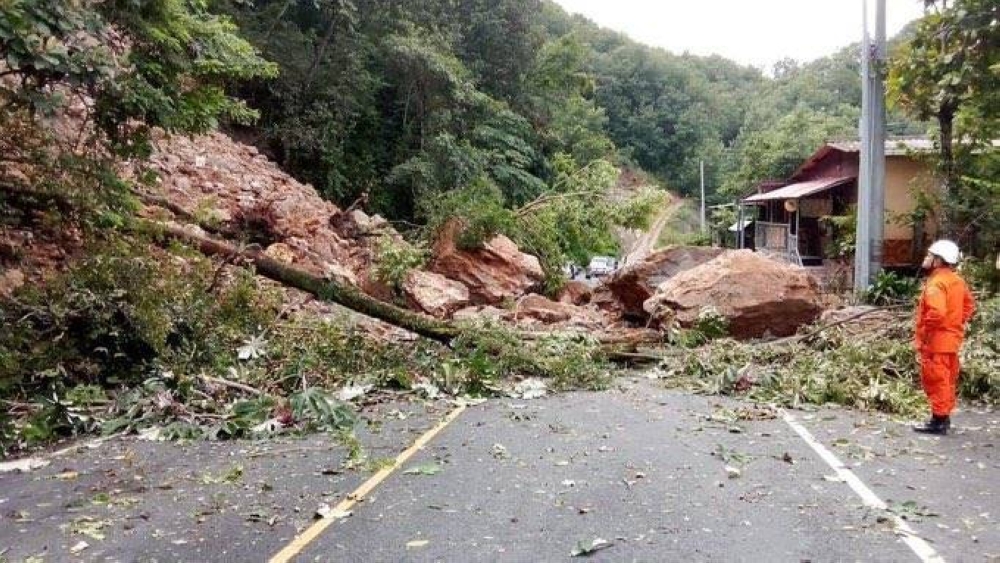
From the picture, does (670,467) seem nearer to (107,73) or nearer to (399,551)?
(399,551)

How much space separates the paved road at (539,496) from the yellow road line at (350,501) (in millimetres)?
58

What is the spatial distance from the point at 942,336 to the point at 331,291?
6.77 metres

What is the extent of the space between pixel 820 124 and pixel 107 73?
44547 millimetres

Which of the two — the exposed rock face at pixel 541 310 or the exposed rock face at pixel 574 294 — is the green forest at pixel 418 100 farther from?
the exposed rock face at pixel 541 310

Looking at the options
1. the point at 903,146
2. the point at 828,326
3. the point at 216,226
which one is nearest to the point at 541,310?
the point at 828,326

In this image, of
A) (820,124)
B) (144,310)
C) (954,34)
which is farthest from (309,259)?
(820,124)

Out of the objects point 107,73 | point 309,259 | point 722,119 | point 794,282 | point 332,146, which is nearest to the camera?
point 107,73

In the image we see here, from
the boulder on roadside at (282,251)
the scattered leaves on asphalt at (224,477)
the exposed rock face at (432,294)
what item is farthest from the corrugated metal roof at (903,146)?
the scattered leaves on asphalt at (224,477)

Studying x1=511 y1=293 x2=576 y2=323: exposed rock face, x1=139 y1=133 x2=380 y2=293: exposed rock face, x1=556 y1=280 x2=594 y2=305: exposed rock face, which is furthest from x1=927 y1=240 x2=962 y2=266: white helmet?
x1=556 y1=280 x2=594 y2=305: exposed rock face

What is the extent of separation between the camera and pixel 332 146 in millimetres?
24484

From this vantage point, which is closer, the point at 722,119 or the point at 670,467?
the point at 670,467

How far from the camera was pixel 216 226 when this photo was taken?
1352 cm

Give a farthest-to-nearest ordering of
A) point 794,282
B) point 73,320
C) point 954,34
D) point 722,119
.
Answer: point 722,119 → point 794,282 → point 954,34 → point 73,320

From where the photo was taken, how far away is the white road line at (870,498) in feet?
13.9
